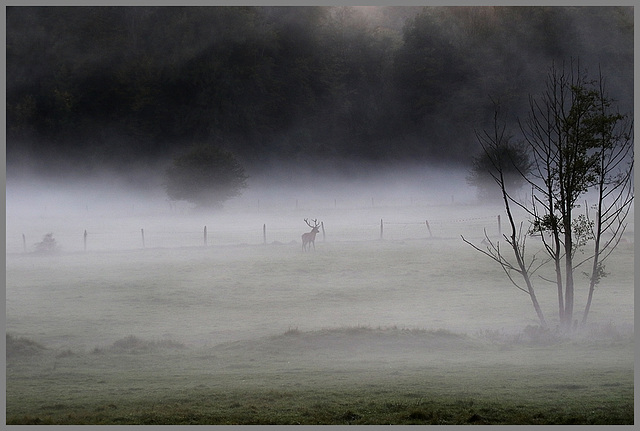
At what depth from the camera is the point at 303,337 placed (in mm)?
14008

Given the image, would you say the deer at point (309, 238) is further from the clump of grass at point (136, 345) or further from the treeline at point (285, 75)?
the clump of grass at point (136, 345)

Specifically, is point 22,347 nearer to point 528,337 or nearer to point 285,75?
point 528,337

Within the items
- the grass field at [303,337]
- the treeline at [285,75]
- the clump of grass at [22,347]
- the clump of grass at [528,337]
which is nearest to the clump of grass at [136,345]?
the grass field at [303,337]

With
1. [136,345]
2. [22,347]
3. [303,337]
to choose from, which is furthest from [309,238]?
[22,347]

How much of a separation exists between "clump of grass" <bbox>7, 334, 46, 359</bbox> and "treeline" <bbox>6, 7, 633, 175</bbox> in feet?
32.1

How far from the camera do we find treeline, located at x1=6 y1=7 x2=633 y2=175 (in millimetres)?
23203

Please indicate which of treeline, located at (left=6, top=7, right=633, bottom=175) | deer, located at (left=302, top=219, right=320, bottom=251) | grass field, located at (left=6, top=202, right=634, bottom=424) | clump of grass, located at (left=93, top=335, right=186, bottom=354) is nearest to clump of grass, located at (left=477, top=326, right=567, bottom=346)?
grass field, located at (left=6, top=202, right=634, bottom=424)

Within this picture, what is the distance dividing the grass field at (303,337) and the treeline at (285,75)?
8.60 feet

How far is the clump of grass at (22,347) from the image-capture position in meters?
13.3

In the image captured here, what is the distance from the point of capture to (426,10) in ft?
79.8

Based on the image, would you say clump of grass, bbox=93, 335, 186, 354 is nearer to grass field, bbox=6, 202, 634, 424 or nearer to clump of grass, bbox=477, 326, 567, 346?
grass field, bbox=6, 202, 634, 424

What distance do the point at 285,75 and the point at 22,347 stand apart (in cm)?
1297

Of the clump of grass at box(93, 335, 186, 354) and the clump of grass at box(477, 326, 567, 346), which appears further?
the clump of grass at box(477, 326, 567, 346)

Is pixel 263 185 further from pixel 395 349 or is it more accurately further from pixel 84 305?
pixel 395 349
